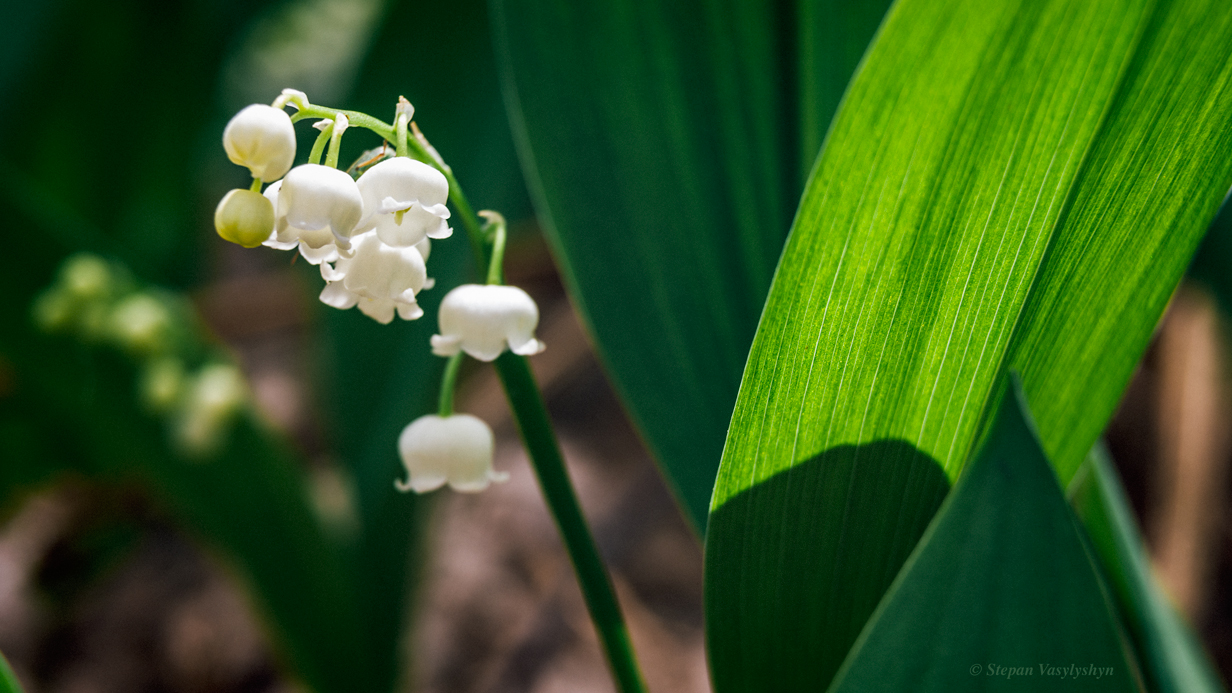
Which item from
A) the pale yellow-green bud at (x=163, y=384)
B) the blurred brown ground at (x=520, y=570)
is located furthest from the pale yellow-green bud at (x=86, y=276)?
the blurred brown ground at (x=520, y=570)

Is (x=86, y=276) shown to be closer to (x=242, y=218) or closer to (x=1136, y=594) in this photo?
(x=242, y=218)

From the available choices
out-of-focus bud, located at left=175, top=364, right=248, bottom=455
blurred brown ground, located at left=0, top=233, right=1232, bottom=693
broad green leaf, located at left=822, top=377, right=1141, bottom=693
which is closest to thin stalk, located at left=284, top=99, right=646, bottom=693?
broad green leaf, located at left=822, top=377, right=1141, bottom=693

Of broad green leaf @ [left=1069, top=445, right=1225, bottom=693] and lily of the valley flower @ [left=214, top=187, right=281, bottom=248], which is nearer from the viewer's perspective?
lily of the valley flower @ [left=214, top=187, right=281, bottom=248]

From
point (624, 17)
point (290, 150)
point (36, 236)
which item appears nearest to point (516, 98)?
point (624, 17)

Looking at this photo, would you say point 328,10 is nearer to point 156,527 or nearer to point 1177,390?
point 156,527

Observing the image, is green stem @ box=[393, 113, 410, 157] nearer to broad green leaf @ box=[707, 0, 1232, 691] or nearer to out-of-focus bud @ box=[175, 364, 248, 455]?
broad green leaf @ box=[707, 0, 1232, 691]
